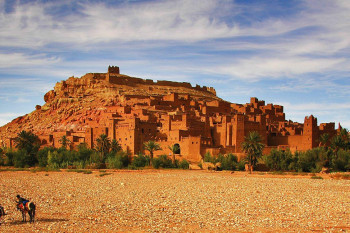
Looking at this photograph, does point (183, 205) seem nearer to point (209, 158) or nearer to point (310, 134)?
point (209, 158)

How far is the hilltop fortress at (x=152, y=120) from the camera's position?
4328 centimetres

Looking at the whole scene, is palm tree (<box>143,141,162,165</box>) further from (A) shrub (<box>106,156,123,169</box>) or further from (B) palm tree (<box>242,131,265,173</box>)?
(B) palm tree (<box>242,131,265,173</box>)

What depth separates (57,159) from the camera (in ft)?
144

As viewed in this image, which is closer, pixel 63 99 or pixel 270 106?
pixel 270 106

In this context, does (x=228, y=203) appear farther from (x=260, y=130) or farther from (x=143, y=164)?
(x=260, y=130)

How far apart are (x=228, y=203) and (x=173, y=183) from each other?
27.3 ft

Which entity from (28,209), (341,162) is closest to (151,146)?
(341,162)

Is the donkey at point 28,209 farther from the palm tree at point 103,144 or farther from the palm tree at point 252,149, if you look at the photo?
the palm tree at point 103,144

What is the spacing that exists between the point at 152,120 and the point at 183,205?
31181 millimetres

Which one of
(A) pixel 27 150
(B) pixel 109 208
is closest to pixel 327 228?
(B) pixel 109 208

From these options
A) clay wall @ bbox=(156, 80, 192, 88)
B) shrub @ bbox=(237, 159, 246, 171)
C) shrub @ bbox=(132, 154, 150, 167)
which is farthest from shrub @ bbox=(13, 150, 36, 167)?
clay wall @ bbox=(156, 80, 192, 88)

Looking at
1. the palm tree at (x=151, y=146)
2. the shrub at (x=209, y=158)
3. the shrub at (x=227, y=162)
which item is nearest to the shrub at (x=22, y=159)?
the palm tree at (x=151, y=146)

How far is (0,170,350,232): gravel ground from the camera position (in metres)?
14.7

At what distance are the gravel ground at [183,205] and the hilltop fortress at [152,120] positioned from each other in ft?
49.4
